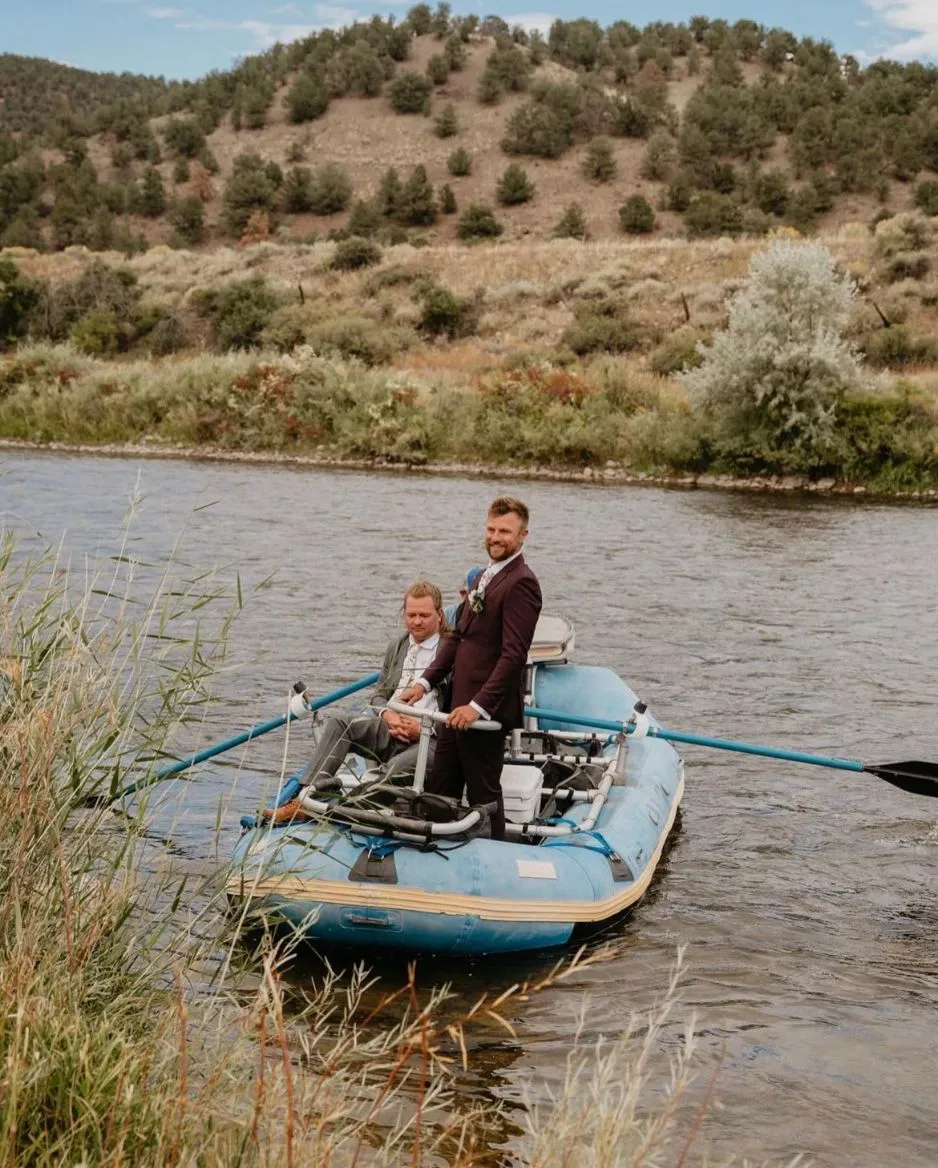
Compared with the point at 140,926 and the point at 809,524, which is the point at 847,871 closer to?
the point at 140,926

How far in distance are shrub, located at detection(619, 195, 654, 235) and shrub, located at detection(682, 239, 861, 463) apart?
26.7 meters

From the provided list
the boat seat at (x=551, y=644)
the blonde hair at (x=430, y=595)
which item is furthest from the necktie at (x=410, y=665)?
the boat seat at (x=551, y=644)

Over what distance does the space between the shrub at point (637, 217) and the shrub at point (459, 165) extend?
35.6 ft

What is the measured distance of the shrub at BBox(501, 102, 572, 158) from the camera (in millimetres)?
62156

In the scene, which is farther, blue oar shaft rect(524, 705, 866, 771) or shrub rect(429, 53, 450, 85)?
shrub rect(429, 53, 450, 85)

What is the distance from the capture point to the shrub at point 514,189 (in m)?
57.1

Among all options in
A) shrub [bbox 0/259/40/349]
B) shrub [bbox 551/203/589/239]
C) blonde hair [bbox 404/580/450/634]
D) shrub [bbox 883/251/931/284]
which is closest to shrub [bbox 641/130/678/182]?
shrub [bbox 551/203/589/239]

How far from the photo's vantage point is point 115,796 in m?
4.59

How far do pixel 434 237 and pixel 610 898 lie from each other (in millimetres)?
49841

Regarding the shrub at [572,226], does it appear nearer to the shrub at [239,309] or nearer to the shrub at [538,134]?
the shrub at [538,134]

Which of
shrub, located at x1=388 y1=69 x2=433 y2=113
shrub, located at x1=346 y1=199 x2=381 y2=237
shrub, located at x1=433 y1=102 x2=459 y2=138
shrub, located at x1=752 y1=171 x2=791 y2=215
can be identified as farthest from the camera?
shrub, located at x1=388 y1=69 x2=433 y2=113

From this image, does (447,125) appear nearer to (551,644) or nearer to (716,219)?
(716,219)

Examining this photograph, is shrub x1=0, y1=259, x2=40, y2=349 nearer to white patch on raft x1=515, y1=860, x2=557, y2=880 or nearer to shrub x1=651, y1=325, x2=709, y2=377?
shrub x1=651, y1=325, x2=709, y2=377

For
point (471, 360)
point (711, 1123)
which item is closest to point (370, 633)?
point (711, 1123)
